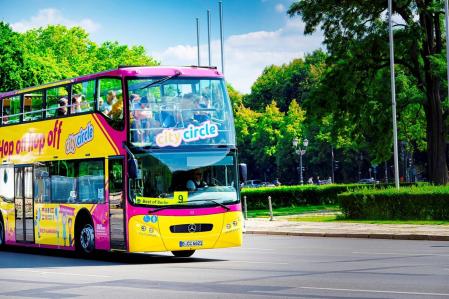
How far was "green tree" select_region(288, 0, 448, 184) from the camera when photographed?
51188 mm

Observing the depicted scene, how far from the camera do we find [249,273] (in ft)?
61.2

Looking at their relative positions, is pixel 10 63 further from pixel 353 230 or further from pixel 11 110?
pixel 11 110

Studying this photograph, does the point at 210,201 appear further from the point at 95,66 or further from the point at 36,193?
the point at 95,66

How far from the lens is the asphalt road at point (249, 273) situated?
15.0 meters

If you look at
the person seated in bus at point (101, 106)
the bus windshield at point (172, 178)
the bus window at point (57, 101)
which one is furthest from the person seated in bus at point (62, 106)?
the bus windshield at point (172, 178)

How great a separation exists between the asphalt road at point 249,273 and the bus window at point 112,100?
3.28m

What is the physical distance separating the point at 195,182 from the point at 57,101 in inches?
215

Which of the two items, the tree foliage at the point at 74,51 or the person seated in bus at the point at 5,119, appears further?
the tree foliage at the point at 74,51

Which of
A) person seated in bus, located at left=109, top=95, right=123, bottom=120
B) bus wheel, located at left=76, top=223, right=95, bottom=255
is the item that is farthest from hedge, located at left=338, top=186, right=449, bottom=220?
person seated in bus, located at left=109, top=95, right=123, bottom=120

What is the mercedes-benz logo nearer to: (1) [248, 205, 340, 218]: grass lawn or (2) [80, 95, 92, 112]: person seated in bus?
(2) [80, 95, 92, 112]: person seated in bus

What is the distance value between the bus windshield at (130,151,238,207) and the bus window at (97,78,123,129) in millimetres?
1132

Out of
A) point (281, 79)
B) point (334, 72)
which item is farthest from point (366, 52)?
point (281, 79)

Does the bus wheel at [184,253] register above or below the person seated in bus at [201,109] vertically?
below

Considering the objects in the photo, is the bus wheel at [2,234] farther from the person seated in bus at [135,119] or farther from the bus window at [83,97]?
the person seated in bus at [135,119]
